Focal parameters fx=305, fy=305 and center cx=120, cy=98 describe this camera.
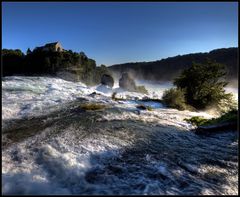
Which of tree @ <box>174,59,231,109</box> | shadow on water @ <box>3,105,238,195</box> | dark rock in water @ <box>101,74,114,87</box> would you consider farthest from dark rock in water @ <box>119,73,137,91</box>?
shadow on water @ <box>3,105,238,195</box>

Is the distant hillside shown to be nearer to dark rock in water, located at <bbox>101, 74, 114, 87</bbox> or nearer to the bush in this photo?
dark rock in water, located at <bbox>101, 74, 114, 87</bbox>

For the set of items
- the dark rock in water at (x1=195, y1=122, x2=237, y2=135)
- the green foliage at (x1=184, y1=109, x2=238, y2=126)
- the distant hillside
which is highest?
the distant hillside

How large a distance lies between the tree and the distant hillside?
5321 cm

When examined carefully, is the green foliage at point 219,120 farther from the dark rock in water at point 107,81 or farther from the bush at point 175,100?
the dark rock in water at point 107,81

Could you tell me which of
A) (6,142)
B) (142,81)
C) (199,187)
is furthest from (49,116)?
(142,81)

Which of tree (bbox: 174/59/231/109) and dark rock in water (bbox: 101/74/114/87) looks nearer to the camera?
tree (bbox: 174/59/231/109)

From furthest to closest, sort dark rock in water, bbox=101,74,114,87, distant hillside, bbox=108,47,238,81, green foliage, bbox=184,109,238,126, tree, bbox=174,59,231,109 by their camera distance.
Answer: distant hillside, bbox=108,47,238,81
dark rock in water, bbox=101,74,114,87
tree, bbox=174,59,231,109
green foliage, bbox=184,109,238,126

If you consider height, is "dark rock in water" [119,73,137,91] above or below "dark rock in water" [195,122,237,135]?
above

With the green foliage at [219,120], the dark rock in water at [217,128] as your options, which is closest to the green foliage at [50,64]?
the green foliage at [219,120]

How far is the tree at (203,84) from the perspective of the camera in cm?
2272

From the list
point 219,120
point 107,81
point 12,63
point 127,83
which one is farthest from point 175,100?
point 12,63

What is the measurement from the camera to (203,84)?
23250mm

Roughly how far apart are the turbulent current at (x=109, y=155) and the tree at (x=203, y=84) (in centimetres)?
1006

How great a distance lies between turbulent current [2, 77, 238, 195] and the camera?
6.14m
